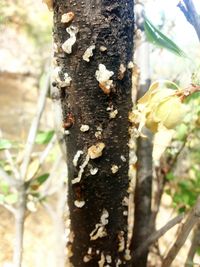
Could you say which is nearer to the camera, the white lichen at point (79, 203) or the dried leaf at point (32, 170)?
the white lichen at point (79, 203)

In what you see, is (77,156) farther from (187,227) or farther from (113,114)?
(187,227)

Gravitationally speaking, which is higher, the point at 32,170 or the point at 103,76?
the point at 103,76

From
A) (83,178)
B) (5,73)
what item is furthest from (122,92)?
(5,73)

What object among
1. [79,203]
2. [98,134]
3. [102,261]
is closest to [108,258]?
[102,261]

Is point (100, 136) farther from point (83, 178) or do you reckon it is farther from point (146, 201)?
point (146, 201)

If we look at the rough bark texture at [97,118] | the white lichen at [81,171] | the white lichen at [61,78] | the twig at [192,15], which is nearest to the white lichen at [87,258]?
the rough bark texture at [97,118]

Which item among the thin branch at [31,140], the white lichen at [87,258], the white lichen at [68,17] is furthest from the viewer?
the thin branch at [31,140]

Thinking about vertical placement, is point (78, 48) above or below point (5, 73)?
below

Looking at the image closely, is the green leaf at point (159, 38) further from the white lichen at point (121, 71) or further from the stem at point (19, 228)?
the stem at point (19, 228)
